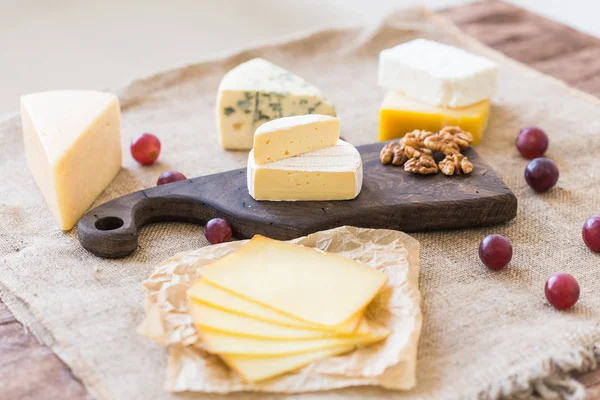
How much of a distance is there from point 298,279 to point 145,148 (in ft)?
3.42

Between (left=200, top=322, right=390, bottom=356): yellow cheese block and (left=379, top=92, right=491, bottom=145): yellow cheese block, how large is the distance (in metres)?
1.19

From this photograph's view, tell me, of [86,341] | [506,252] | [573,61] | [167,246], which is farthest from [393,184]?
[573,61]

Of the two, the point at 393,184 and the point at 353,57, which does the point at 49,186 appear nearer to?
the point at 393,184

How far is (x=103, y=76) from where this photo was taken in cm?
393

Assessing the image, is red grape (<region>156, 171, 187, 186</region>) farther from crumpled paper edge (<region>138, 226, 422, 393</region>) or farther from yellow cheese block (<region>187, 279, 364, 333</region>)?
yellow cheese block (<region>187, 279, 364, 333</region>)

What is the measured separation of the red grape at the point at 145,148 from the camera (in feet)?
9.16

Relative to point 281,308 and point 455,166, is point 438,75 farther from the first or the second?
point 281,308

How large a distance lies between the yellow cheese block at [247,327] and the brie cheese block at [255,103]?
1135mm

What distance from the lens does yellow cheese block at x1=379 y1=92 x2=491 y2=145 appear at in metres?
2.86

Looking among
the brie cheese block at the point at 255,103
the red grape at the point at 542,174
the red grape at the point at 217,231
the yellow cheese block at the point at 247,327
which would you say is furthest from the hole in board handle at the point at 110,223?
the red grape at the point at 542,174

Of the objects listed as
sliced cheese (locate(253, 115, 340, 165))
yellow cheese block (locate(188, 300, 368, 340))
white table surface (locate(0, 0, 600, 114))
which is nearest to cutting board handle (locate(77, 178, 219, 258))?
sliced cheese (locate(253, 115, 340, 165))

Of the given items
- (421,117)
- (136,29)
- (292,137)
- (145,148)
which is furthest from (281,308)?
(136,29)

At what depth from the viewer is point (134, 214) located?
2.40m

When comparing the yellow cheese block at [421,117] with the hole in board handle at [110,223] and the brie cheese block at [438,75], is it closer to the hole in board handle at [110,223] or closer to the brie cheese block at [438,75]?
the brie cheese block at [438,75]
